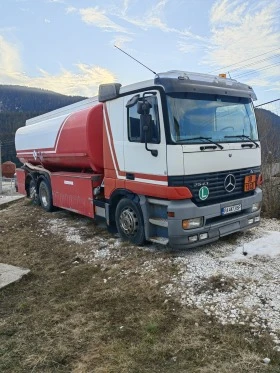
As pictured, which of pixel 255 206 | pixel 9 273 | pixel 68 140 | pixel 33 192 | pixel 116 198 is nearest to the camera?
pixel 9 273

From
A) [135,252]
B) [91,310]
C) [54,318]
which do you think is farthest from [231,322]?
[135,252]

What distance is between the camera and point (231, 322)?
11.4ft

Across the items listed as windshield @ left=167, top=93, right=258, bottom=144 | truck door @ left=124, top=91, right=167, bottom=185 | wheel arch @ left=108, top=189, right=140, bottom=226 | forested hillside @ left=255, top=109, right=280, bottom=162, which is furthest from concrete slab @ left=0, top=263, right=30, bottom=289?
forested hillside @ left=255, top=109, right=280, bottom=162

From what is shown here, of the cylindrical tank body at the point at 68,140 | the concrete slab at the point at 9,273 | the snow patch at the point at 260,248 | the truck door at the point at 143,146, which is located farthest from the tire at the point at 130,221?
the concrete slab at the point at 9,273

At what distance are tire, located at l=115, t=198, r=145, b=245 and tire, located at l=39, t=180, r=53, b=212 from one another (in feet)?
12.4

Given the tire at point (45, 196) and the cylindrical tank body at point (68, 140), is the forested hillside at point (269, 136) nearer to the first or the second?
the cylindrical tank body at point (68, 140)

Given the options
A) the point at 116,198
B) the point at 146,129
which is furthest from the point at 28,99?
the point at 146,129

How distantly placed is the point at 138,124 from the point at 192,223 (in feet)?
6.07

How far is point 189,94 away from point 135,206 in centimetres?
207

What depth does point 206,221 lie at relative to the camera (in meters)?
5.33

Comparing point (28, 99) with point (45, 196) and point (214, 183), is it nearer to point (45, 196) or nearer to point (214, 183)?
point (45, 196)

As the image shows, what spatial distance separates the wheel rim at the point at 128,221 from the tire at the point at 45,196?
3.91 m

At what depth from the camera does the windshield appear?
196 inches

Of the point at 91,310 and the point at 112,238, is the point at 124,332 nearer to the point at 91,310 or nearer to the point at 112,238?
the point at 91,310
